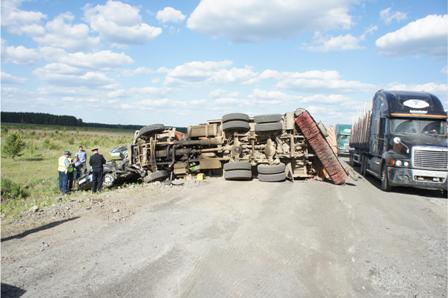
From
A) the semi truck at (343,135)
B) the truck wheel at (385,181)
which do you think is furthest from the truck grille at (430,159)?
the semi truck at (343,135)

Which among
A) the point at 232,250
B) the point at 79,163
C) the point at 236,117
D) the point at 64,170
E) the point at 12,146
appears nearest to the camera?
the point at 232,250

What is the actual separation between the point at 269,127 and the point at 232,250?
26.0ft

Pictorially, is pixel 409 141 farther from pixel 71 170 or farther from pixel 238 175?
pixel 71 170

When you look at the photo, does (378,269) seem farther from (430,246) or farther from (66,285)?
(66,285)

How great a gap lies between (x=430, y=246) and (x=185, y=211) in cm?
500

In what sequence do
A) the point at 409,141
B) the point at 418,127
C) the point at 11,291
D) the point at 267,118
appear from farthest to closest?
the point at 267,118 → the point at 418,127 → the point at 409,141 → the point at 11,291

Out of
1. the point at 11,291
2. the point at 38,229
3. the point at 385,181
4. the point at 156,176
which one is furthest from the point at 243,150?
the point at 11,291

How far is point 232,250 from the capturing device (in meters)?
6.19

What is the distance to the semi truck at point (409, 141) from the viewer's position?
12.2 meters

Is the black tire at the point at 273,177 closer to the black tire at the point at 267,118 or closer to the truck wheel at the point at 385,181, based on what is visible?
the black tire at the point at 267,118

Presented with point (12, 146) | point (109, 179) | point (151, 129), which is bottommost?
point (109, 179)

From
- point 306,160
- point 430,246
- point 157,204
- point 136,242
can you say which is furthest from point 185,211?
point 306,160

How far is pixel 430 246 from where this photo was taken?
22.9 feet

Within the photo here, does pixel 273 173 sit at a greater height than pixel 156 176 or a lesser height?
greater
